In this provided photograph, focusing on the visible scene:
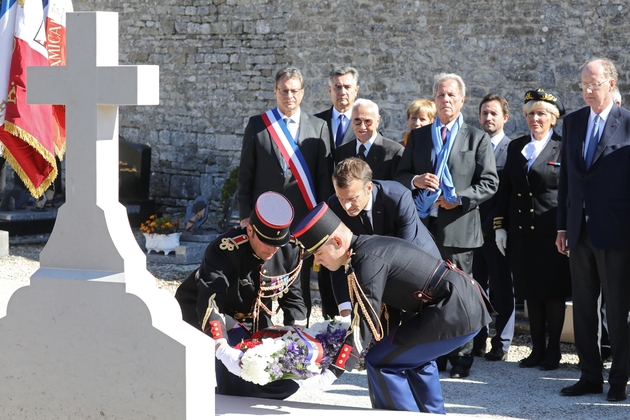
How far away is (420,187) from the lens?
212 inches

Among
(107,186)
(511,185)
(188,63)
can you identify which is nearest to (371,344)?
(107,186)

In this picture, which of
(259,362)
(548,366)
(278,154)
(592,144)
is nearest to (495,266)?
(548,366)

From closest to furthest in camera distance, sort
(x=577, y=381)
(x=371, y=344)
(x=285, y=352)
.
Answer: (x=285, y=352), (x=371, y=344), (x=577, y=381)

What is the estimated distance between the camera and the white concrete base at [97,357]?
2990 mm

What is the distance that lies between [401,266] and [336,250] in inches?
12.1

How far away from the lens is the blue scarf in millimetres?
5434

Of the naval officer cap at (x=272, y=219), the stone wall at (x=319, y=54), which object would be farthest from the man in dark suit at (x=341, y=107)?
the stone wall at (x=319, y=54)

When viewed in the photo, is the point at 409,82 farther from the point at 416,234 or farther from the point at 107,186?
the point at 107,186

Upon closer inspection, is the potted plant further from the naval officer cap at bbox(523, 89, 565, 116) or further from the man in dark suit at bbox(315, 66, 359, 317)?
the naval officer cap at bbox(523, 89, 565, 116)

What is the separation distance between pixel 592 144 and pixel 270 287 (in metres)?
2.06

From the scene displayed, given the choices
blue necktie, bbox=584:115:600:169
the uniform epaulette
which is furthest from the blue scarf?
the uniform epaulette

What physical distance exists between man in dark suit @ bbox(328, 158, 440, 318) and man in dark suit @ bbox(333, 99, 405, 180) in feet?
3.23

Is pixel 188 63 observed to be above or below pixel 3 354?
above

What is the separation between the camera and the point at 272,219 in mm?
3881
